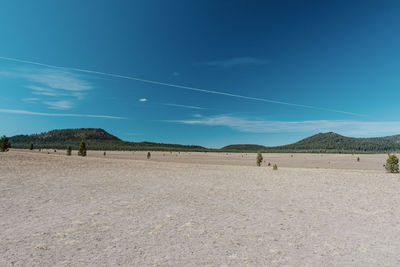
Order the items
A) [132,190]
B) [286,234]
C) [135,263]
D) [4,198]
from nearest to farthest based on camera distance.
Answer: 1. [135,263]
2. [286,234]
3. [4,198]
4. [132,190]

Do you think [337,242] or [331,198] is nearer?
[337,242]

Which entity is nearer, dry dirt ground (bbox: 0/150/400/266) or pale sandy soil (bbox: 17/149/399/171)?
dry dirt ground (bbox: 0/150/400/266)

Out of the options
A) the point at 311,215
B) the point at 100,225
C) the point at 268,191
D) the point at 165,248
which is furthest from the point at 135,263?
the point at 268,191

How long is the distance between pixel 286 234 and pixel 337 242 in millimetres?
1401

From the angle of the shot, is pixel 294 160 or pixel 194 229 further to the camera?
pixel 294 160

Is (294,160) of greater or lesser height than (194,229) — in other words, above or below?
above

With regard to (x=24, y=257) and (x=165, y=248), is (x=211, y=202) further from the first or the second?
(x=24, y=257)

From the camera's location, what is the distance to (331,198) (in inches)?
494

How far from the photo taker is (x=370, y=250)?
5855 millimetres

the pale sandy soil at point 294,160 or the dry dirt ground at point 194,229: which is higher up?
the pale sandy soil at point 294,160

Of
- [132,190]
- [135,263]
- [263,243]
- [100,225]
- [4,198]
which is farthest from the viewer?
[132,190]

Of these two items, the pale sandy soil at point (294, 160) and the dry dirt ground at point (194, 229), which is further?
the pale sandy soil at point (294, 160)

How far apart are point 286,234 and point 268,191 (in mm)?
7977

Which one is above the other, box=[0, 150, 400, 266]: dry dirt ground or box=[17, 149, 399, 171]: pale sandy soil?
box=[17, 149, 399, 171]: pale sandy soil
